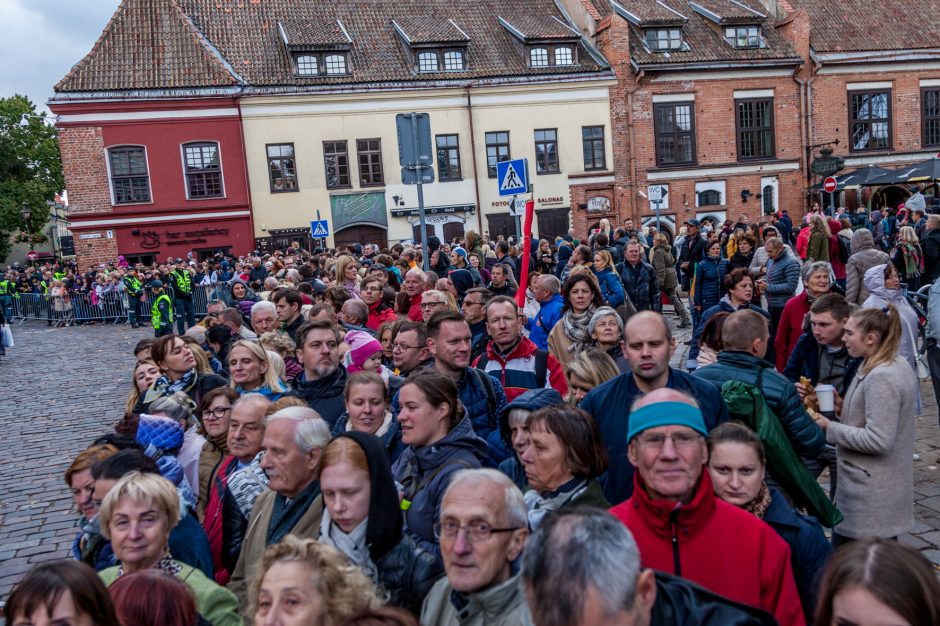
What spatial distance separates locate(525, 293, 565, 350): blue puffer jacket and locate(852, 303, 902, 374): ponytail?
3324 millimetres

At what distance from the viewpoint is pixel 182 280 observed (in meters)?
20.0

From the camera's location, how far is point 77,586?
2.56m

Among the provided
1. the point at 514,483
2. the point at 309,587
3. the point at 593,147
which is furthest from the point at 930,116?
the point at 309,587

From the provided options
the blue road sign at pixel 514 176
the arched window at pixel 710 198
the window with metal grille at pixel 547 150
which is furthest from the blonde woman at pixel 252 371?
the arched window at pixel 710 198

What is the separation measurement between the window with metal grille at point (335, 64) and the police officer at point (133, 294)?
11.3 meters

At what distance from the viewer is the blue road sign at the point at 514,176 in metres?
9.67

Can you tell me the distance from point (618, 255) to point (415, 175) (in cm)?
585

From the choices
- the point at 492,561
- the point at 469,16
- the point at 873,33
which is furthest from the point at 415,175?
the point at 873,33

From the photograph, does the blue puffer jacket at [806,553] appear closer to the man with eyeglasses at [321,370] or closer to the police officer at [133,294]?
the man with eyeglasses at [321,370]

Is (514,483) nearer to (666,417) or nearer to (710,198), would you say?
(666,417)

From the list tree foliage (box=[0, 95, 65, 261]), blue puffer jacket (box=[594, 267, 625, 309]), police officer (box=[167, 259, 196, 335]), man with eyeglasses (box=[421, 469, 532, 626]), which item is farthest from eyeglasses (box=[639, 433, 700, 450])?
tree foliage (box=[0, 95, 65, 261])

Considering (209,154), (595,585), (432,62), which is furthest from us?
(432,62)

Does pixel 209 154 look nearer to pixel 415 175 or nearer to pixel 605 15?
pixel 605 15

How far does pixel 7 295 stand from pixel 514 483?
2700 centimetres
